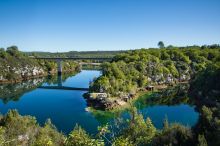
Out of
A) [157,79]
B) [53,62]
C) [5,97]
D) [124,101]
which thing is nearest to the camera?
[124,101]

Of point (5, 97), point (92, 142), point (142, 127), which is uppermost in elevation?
point (92, 142)

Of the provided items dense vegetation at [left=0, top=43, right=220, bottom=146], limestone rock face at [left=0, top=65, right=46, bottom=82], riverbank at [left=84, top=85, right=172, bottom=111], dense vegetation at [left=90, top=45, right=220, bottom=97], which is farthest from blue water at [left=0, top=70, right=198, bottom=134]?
limestone rock face at [left=0, top=65, right=46, bottom=82]

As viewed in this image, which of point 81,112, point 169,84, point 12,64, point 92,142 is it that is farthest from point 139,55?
point 92,142

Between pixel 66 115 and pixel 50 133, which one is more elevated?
pixel 50 133

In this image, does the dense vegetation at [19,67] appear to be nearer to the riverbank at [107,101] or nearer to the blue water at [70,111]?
the blue water at [70,111]

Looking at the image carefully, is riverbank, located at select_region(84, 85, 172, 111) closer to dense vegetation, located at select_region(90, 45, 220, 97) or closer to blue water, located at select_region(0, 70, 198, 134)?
blue water, located at select_region(0, 70, 198, 134)

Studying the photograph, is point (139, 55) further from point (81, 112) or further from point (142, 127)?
point (142, 127)
